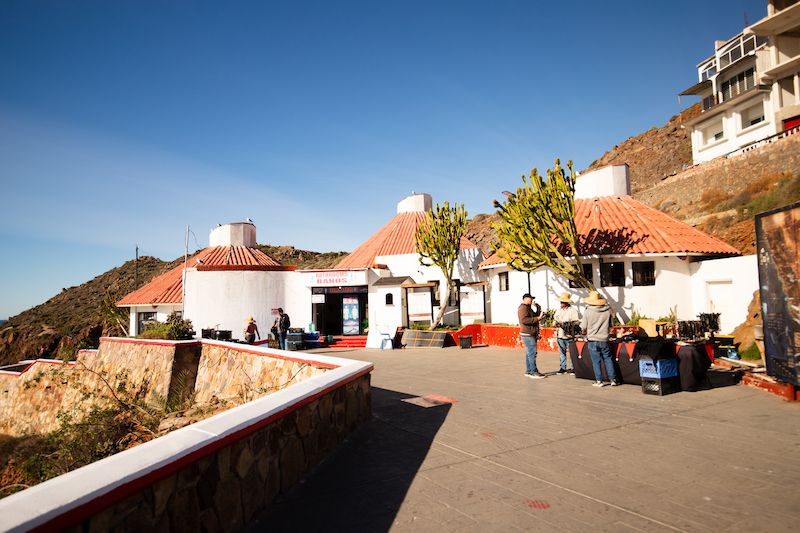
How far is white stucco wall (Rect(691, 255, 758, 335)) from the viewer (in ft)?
48.0

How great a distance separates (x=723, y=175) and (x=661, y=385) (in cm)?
3141

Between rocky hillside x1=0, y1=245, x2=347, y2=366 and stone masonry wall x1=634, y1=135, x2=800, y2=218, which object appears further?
rocky hillside x1=0, y1=245, x2=347, y2=366

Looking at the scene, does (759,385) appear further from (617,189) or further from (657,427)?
(617,189)

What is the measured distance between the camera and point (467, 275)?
23234 millimetres

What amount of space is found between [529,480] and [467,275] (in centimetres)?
1935

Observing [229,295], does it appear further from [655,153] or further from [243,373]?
[655,153]

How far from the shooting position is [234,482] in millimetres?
3365

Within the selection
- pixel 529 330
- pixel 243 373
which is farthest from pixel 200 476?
pixel 529 330

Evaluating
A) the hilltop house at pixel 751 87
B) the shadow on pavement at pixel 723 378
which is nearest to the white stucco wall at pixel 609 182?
the shadow on pavement at pixel 723 378

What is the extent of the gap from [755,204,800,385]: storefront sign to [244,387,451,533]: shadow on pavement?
5231 mm

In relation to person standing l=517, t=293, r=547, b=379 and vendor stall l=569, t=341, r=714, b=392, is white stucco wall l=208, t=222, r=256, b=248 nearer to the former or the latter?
person standing l=517, t=293, r=547, b=379

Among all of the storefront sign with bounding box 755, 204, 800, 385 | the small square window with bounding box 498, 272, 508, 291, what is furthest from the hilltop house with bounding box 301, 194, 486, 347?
the storefront sign with bounding box 755, 204, 800, 385

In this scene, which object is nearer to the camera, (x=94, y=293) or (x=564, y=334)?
(x=564, y=334)

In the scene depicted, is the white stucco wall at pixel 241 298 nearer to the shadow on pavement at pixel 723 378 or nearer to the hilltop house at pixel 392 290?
the hilltop house at pixel 392 290
